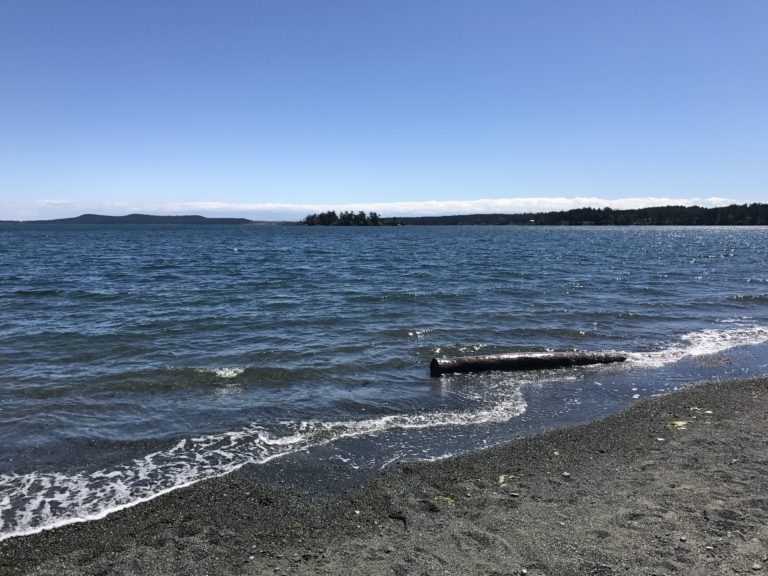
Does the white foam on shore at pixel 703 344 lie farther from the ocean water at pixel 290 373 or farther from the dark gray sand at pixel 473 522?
the dark gray sand at pixel 473 522

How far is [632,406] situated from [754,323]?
1271cm

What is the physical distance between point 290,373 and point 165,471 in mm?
4890

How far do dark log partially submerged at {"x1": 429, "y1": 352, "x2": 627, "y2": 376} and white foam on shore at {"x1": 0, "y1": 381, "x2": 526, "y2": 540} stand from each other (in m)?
2.30

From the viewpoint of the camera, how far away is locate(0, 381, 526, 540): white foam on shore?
234 inches

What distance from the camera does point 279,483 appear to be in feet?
21.9

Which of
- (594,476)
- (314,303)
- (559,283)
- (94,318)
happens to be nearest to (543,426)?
(594,476)

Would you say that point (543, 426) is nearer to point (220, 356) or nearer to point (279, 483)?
point (279, 483)

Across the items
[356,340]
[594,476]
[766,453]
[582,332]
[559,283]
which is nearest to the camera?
[594,476]

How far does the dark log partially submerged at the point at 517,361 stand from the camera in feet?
39.3

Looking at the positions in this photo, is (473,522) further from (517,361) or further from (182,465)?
(517,361)

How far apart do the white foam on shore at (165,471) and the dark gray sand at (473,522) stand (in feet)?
1.17

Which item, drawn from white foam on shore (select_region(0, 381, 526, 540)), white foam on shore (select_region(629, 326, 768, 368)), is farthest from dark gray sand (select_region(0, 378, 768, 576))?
white foam on shore (select_region(629, 326, 768, 368))

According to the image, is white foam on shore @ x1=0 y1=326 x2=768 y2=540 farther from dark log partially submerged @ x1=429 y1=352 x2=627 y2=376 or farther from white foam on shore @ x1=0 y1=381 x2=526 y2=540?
dark log partially submerged @ x1=429 y1=352 x2=627 y2=376

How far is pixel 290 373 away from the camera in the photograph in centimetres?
1181
